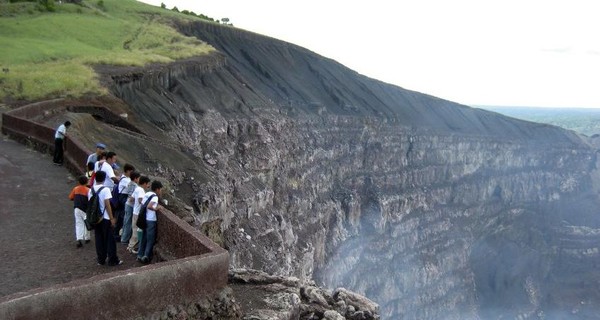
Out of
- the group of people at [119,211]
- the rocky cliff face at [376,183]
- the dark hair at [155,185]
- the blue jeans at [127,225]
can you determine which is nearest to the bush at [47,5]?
the rocky cliff face at [376,183]

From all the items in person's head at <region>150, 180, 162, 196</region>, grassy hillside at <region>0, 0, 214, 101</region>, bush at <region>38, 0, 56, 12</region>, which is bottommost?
person's head at <region>150, 180, 162, 196</region>

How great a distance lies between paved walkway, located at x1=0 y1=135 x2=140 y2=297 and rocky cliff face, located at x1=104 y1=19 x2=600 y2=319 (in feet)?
36.8

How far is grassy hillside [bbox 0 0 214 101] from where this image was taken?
32.4 metres

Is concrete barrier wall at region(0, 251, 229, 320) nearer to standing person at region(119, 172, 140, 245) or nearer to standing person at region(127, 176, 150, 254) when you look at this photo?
standing person at region(127, 176, 150, 254)

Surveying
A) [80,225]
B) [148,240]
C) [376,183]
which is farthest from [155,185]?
[376,183]

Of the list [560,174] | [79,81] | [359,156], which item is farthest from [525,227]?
[79,81]

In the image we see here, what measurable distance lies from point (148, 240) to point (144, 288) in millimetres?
2591

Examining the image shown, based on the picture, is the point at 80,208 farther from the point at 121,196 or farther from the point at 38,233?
the point at 38,233

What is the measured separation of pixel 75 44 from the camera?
47781mm

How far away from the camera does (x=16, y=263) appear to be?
10594mm

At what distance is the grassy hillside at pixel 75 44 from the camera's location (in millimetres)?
32422

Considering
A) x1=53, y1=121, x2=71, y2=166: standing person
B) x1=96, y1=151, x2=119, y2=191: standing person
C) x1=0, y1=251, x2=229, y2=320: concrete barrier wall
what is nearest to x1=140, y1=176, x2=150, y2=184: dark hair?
x1=96, y1=151, x2=119, y2=191: standing person

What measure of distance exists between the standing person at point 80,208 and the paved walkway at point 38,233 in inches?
8.9

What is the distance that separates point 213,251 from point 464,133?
74.6 meters
